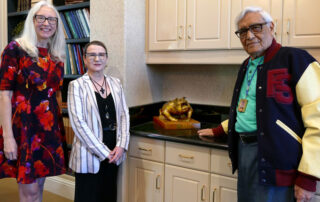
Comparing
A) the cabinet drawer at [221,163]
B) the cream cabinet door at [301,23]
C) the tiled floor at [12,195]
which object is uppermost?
the cream cabinet door at [301,23]

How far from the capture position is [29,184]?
1722 mm

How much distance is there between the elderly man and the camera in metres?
1.14

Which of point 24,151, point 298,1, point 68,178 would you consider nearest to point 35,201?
point 24,151

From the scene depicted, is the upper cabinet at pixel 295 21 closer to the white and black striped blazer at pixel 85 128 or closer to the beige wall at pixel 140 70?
the beige wall at pixel 140 70

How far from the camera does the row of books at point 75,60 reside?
8.49 ft

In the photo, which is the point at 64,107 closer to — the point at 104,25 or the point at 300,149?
the point at 104,25

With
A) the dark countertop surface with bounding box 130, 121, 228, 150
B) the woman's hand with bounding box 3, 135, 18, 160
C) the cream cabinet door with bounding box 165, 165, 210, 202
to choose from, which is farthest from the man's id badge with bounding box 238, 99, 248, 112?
the woman's hand with bounding box 3, 135, 18, 160

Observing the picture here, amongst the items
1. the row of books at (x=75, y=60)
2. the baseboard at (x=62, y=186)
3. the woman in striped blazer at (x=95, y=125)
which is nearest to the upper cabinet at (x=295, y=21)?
the woman in striped blazer at (x=95, y=125)

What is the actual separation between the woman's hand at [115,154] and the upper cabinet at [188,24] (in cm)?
87

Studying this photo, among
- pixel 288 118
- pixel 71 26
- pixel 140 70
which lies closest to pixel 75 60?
pixel 71 26

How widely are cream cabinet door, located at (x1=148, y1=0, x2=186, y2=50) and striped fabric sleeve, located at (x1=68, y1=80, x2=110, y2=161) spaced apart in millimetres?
A: 774

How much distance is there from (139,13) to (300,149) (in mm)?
1529

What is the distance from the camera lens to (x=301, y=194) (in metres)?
1.14

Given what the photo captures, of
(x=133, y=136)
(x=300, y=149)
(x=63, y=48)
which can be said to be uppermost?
(x=63, y=48)
